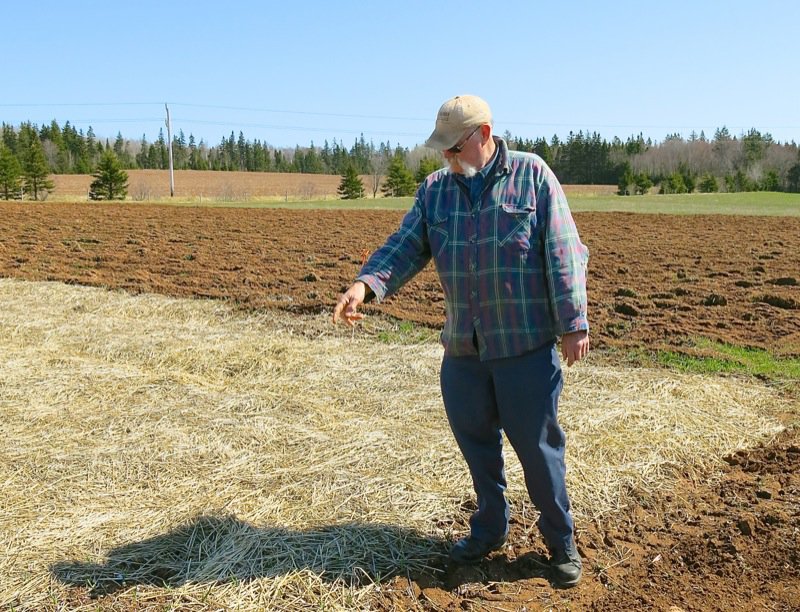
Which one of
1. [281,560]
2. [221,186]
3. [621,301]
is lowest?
[281,560]

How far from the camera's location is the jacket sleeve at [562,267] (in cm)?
280

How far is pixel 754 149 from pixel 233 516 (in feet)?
359

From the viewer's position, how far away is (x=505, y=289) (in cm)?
288

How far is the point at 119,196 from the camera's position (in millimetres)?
58906

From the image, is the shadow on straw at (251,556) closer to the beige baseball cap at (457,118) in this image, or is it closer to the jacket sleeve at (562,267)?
the jacket sleeve at (562,267)

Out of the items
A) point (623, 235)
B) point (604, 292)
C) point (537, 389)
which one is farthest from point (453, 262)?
point (623, 235)

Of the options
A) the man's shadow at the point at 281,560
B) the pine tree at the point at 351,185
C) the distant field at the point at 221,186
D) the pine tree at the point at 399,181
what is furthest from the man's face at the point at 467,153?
the pine tree at the point at 399,181

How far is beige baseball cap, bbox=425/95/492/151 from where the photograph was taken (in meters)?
2.74

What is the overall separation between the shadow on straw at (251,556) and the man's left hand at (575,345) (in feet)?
3.85

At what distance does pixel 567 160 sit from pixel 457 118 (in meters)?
97.5

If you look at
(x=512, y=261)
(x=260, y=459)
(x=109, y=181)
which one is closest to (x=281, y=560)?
(x=260, y=459)

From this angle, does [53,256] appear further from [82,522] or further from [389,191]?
[389,191]

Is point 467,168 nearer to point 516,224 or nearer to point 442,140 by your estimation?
point 442,140


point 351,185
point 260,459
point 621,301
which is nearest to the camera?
point 260,459
